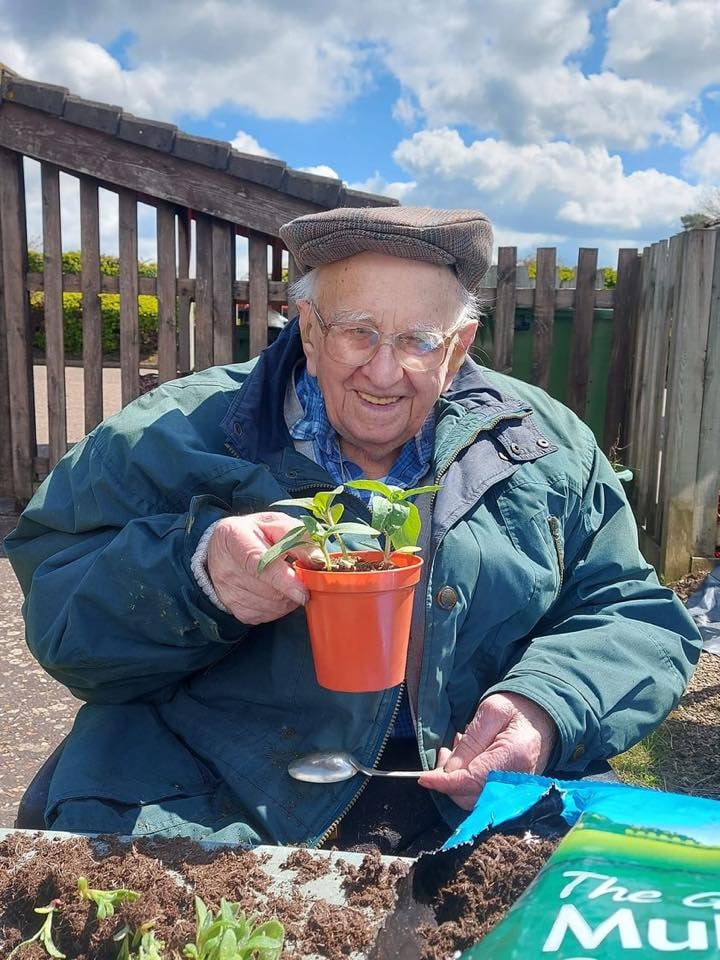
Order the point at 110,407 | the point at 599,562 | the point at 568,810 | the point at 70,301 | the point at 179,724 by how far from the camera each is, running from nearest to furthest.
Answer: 1. the point at 568,810
2. the point at 179,724
3. the point at 599,562
4. the point at 110,407
5. the point at 70,301

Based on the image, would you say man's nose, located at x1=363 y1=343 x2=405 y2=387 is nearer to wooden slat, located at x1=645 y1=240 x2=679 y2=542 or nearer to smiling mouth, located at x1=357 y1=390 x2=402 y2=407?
smiling mouth, located at x1=357 y1=390 x2=402 y2=407

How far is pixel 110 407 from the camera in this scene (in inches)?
476

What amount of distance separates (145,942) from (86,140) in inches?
204

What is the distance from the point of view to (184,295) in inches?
215

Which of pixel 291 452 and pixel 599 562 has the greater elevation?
pixel 291 452

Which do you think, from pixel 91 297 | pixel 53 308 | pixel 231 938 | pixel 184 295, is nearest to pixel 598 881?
pixel 231 938

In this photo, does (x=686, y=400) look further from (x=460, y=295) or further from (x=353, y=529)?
(x=353, y=529)

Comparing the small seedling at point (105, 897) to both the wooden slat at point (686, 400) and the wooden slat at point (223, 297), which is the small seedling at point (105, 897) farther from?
the wooden slat at point (223, 297)

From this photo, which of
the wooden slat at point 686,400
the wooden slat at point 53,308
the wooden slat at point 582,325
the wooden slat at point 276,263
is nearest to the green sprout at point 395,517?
the wooden slat at point 686,400

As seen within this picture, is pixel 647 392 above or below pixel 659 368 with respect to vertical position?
below

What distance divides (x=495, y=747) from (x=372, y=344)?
815mm

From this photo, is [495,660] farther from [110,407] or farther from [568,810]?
[110,407]

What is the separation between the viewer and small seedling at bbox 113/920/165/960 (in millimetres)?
948

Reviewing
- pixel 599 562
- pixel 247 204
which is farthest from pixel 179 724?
Answer: pixel 247 204
